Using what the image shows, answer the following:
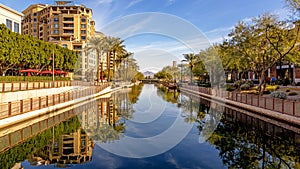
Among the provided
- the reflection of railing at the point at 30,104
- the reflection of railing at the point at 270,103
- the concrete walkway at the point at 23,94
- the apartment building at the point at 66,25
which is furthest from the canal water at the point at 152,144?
the apartment building at the point at 66,25

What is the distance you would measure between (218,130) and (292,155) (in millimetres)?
6013

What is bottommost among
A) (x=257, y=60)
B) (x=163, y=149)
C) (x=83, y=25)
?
(x=163, y=149)

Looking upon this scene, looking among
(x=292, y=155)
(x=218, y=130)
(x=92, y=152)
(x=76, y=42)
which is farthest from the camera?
(x=76, y=42)

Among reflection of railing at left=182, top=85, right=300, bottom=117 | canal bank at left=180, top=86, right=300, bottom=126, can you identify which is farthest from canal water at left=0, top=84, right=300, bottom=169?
reflection of railing at left=182, top=85, right=300, bottom=117

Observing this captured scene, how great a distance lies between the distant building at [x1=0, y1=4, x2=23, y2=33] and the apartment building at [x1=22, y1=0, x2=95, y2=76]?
130ft

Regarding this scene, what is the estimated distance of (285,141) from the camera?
14539mm

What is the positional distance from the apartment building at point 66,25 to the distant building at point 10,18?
3974 centimetres

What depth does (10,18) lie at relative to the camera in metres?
46.8

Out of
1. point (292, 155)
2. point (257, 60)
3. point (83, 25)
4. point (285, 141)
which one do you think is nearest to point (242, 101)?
point (257, 60)

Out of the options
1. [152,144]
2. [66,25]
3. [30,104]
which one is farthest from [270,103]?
[66,25]

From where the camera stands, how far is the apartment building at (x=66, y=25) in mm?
93312

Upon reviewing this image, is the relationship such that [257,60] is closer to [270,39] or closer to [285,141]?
[270,39]

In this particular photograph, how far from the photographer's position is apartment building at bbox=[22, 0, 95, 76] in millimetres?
93312

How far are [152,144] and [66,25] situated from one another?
90747 millimetres
